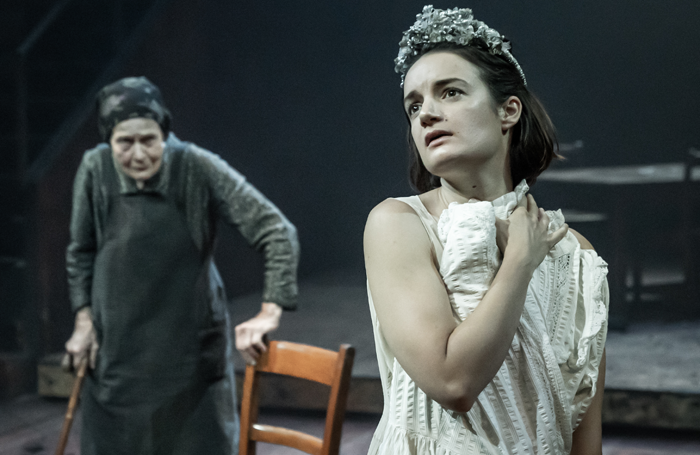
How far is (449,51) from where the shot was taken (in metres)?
1.07

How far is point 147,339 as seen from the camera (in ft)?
7.60

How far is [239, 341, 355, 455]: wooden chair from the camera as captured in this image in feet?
5.60

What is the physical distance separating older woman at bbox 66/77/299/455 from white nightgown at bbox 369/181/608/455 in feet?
4.14

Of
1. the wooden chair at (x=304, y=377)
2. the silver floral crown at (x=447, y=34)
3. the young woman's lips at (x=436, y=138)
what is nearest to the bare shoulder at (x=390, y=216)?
the young woman's lips at (x=436, y=138)

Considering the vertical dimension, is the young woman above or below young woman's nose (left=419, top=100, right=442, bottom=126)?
below

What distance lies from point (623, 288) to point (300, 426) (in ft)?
7.67

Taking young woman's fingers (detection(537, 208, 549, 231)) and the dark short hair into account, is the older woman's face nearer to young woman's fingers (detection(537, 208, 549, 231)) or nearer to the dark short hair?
the dark short hair

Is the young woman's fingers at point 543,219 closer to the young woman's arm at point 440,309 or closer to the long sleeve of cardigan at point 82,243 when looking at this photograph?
the young woman's arm at point 440,309

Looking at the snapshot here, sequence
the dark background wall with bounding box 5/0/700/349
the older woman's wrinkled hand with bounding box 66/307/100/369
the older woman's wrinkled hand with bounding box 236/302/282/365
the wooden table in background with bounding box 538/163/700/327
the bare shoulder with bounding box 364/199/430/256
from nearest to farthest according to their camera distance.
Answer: the bare shoulder with bounding box 364/199/430/256 → the older woman's wrinkled hand with bounding box 236/302/282/365 → the older woman's wrinkled hand with bounding box 66/307/100/369 → the wooden table in background with bounding box 538/163/700/327 → the dark background wall with bounding box 5/0/700/349

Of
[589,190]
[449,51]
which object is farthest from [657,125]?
[449,51]

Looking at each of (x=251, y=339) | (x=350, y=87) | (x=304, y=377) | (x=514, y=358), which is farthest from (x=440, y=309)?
(x=350, y=87)

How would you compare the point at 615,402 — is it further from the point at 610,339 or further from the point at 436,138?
the point at 436,138

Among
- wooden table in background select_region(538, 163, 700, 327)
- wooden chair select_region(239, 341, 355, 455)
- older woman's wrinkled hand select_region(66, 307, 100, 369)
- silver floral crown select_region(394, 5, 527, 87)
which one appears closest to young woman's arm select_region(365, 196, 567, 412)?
silver floral crown select_region(394, 5, 527, 87)

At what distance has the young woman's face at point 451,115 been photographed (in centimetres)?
103
